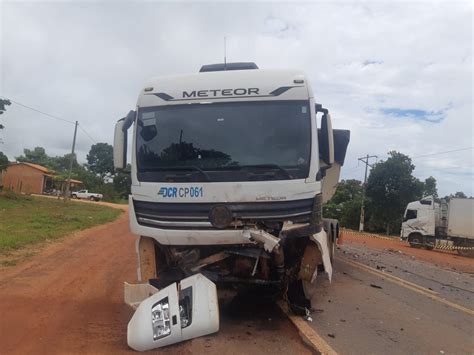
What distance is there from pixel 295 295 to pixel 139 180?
2660 mm

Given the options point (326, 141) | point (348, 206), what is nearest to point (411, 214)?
point (348, 206)

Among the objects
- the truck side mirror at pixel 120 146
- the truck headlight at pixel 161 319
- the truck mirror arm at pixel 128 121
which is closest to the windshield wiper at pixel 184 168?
the truck side mirror at pixel 120 146

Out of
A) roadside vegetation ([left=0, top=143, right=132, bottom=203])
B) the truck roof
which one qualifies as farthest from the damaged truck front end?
roadside vegetation ([left=0, top=143, right=132, bottom=203])

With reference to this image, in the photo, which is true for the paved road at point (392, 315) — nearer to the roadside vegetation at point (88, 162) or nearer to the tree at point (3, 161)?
the tree at point (3, 161)

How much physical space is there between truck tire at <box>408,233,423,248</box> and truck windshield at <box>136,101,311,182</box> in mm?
21694

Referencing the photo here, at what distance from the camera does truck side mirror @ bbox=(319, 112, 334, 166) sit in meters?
5.45

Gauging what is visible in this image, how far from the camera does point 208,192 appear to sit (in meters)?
5.00

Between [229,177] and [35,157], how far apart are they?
276ft

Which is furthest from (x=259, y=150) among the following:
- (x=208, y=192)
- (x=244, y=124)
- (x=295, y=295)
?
(x=295, y=295)

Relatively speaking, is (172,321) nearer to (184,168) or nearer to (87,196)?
(184,168)

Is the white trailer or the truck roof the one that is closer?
the white trailer

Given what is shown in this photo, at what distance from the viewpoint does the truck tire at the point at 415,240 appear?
958 inches

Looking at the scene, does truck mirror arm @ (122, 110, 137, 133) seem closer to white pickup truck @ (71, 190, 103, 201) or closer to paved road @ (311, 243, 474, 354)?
paved road @ (311, 243, 474, 354)

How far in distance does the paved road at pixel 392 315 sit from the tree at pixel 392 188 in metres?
26.4
